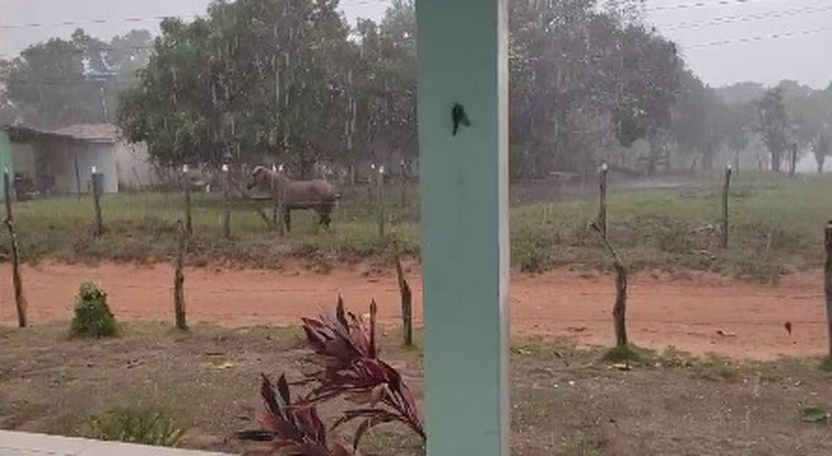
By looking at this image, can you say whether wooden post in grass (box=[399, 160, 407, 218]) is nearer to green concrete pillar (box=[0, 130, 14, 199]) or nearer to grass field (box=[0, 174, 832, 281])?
grass field (box=[0, 174, 832, 281])

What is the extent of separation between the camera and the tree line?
0.94 meters

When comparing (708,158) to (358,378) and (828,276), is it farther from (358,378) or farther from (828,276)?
(358,378)

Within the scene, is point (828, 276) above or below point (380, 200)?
below

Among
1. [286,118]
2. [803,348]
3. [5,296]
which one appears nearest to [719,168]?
[803,348]

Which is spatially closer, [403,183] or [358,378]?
[358,378]

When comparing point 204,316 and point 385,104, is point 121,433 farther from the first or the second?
point 385,104

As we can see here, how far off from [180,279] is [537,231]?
2.38 feet

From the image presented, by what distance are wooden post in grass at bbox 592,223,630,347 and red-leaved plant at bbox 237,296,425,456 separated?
0.40 metres

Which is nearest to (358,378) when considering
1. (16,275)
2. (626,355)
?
(626,355)

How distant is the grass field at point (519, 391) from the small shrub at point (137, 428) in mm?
19

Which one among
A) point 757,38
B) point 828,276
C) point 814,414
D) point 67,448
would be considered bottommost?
point 67,448

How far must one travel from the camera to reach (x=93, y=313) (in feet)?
4.92

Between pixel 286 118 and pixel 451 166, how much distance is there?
0.62 metres

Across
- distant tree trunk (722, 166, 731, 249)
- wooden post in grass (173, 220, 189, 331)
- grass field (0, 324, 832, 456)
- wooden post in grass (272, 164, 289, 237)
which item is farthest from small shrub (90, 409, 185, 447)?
distant tree trunk (722, 166, 731, 249)
